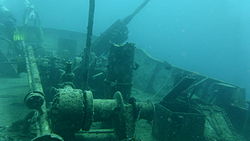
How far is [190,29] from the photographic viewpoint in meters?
67.7

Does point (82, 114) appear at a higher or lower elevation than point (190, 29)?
lower

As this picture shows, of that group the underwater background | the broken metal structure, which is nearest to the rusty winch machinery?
the broken metal structure

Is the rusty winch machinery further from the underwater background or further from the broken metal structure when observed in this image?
the underwater background

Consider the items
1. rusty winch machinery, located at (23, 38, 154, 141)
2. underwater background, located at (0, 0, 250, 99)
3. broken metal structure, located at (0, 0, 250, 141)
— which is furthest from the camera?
underwater background, located at (0, 0, 250, 99)

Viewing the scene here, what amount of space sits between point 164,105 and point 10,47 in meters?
8.67

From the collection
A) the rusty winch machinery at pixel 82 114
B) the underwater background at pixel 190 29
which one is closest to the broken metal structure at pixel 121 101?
the rusty winch machinery at pixel 82 114

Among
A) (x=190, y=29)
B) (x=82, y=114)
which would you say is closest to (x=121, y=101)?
(x=82, y=114)

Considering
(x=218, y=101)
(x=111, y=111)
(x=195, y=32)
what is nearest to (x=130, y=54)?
(x=111, y=111)

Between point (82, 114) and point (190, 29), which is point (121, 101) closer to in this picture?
point (82, 114)

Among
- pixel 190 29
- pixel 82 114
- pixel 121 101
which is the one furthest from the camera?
pixel 190 29

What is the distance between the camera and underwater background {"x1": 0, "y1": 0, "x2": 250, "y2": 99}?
5269 centimetres

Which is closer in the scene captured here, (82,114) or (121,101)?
(82,114)

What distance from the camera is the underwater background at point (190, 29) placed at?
52.7 metres

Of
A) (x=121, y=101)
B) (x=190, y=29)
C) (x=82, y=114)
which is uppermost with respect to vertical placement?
(x=190, y=29)
